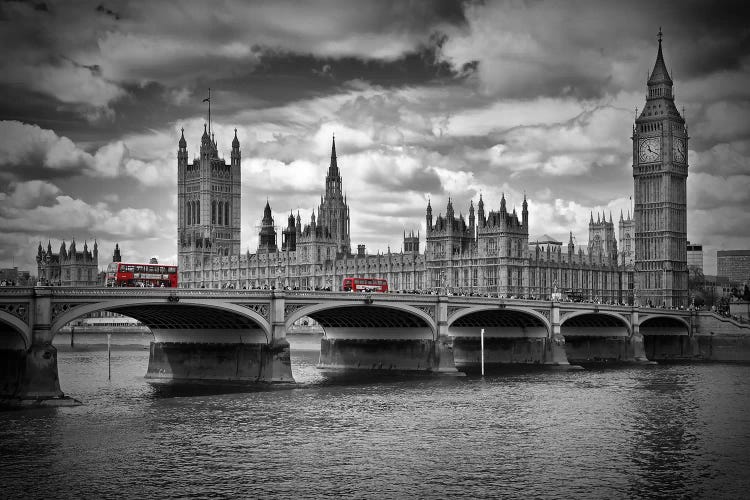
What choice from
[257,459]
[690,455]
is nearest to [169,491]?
[257,459]

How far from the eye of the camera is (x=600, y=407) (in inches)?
2319

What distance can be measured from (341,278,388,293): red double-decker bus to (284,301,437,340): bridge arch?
12.6 feet

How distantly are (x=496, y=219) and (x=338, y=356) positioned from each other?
163 feet

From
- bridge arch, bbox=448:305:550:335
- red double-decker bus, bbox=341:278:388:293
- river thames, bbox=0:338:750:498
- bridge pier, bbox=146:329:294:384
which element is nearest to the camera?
river thames, bbox=0:338:750:498

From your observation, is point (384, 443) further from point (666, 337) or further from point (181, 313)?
point (666, 337)

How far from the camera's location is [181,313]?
222 ft

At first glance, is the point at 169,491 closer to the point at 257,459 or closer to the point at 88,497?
the point at 88,497

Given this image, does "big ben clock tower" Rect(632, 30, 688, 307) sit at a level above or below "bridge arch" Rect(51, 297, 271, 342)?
above

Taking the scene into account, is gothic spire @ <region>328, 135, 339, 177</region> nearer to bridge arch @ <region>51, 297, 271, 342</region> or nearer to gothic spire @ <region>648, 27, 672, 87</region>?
gothic spire @ <region>648, 27, 672, 87</region>

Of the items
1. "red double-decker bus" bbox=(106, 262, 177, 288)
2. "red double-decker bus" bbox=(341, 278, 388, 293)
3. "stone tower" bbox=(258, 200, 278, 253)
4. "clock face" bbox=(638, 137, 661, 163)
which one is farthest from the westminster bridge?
"stone tower" bbox=(258, 200, 278, 253)

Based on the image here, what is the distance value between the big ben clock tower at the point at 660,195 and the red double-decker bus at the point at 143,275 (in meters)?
88.8

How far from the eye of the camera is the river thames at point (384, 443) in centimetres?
3703

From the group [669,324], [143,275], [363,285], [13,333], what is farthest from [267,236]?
[13,333]

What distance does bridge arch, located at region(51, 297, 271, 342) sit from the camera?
57.6 m
